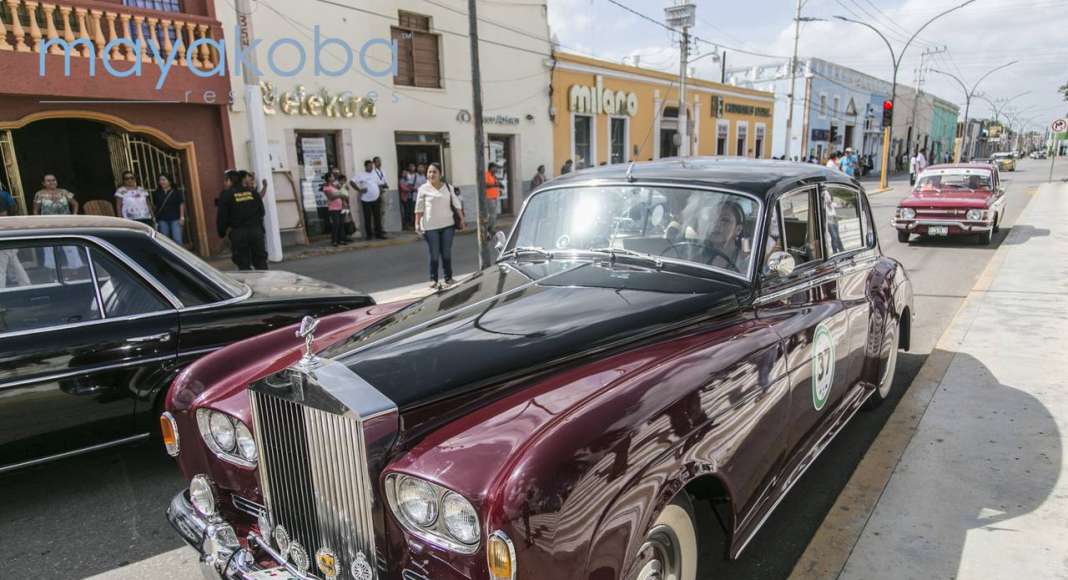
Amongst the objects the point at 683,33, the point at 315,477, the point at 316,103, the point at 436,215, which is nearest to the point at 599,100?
the point at 683,33

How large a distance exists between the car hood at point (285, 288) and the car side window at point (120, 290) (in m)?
0.59

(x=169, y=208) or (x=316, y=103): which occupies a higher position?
(x=316, y=103)

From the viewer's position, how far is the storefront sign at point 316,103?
1331cm

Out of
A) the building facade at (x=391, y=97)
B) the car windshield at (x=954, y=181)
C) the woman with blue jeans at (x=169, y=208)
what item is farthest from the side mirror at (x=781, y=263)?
the building facade at (x=391, y=97)

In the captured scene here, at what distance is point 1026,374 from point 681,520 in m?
4.14

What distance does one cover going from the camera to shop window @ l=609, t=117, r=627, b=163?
2395 centimetres

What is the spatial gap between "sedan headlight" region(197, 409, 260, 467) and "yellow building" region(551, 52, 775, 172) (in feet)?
59.9

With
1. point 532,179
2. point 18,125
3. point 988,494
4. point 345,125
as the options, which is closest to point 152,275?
point 988,494

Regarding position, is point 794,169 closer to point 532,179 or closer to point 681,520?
point 681,520

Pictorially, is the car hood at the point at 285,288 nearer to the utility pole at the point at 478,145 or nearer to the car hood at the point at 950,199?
the utility pole at the point at 478,145

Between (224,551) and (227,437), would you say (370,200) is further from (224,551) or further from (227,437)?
(224,551)

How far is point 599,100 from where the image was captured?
73.6 feet

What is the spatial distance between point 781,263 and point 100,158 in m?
13.6

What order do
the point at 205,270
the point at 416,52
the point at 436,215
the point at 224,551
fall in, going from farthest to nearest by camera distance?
the point at 416,52 → the point at 436,215 → the point at 205,270 → the point at 224,551
